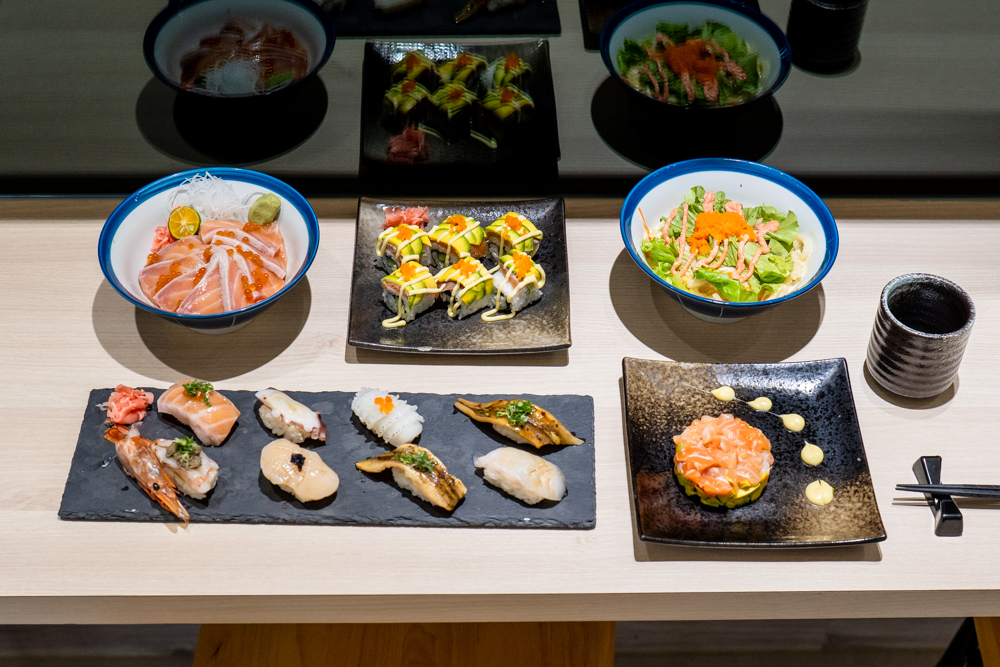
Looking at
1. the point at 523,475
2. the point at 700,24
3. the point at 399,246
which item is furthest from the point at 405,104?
the point at 523,475

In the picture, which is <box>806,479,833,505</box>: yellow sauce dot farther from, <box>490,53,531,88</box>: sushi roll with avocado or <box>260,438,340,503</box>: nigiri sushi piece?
<box>490,53,531,88</box>: sushi roll with avocado

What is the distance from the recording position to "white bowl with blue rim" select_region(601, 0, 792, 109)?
76.5 inches

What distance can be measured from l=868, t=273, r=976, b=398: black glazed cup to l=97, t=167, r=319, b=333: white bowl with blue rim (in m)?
1.20

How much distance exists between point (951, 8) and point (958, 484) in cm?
113

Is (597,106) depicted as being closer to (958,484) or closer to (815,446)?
(815,446)

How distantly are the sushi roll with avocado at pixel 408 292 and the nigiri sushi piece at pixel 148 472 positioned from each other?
543 mm

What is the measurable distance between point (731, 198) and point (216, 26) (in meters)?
1.26

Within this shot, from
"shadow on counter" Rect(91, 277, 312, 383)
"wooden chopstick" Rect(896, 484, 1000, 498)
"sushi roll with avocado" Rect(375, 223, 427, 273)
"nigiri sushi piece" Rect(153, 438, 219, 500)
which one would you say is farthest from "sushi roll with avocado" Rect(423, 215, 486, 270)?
"wooden chopstick" Rect(896, 484, 1000, 498)

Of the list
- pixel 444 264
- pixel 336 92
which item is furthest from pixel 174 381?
pixel 336 92

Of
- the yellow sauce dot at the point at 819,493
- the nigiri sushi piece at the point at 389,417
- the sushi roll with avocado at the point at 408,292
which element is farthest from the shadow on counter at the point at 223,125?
the yellow sauce dot at the point at 819,493

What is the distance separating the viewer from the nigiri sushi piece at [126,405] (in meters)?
1.66

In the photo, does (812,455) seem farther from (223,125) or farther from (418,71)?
(223,125)

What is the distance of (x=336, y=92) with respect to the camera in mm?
2109

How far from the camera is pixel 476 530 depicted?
1.57 meters
